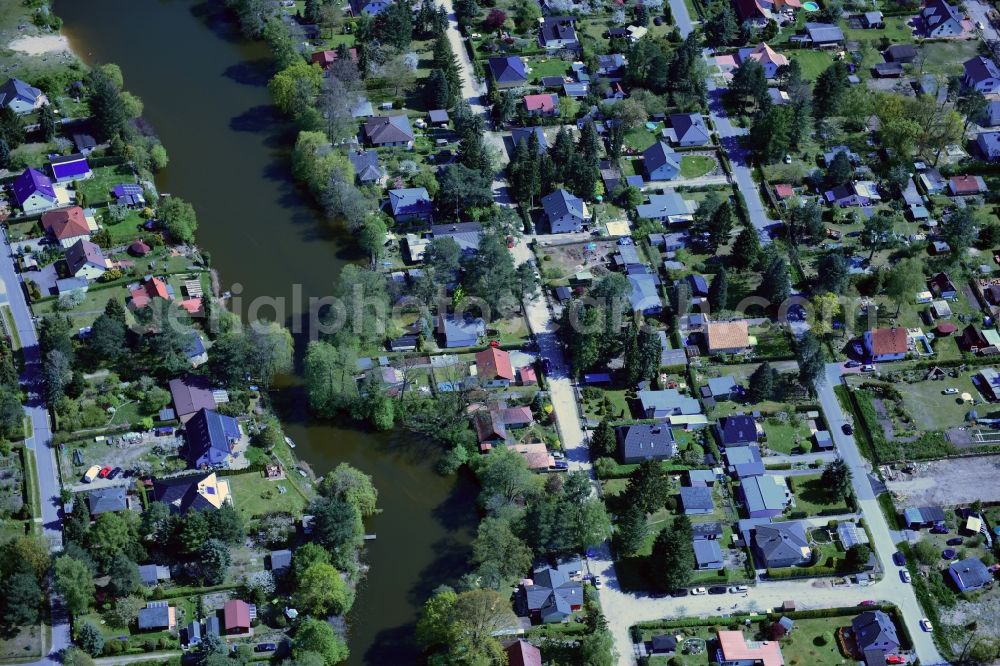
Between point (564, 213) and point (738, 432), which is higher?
point (564, 213)

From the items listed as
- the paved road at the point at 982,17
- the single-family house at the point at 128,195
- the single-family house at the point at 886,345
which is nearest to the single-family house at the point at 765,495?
the single-family house at the point at 886,345

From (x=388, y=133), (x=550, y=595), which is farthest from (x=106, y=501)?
(x=388, y=133)

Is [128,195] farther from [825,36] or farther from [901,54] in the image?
[901,54]

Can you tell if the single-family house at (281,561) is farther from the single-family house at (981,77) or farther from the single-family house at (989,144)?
the single-family house at (981,77)

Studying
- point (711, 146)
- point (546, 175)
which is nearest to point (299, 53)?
point (546, 175)

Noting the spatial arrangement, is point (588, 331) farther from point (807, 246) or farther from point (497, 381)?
point (807, 246)

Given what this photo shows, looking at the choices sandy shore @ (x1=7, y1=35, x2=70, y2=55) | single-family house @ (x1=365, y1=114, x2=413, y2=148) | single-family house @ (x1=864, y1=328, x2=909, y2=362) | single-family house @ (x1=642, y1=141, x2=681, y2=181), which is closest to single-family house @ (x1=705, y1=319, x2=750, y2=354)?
single-family house @ (x1=864, y1=328, x2=909, y2=362)

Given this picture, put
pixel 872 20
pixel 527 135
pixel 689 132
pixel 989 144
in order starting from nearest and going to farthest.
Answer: pixel 989 144, pixel 689 132, pixel 527 135, pixel 872 20
